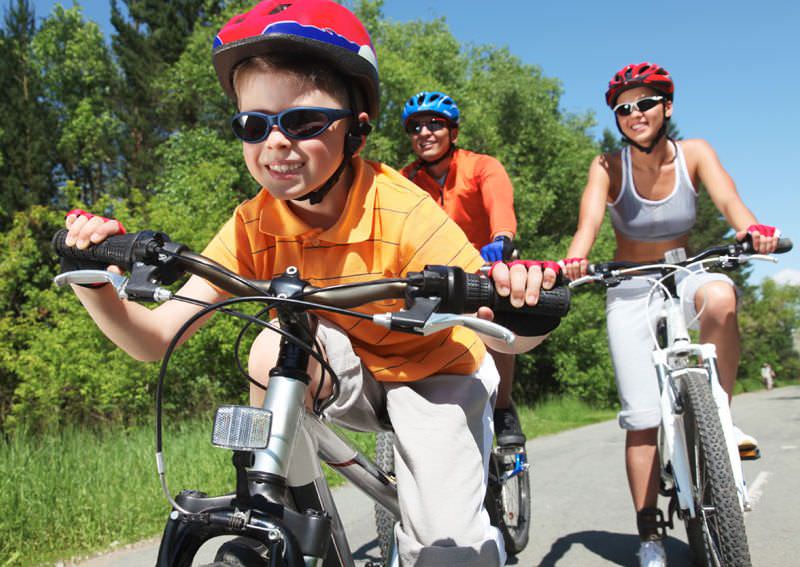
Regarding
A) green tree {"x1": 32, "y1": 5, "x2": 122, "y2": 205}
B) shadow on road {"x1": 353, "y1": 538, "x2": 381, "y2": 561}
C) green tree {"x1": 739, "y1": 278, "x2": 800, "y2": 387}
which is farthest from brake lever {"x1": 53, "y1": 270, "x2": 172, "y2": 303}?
green tree {"x1": 739, "y1": 278, "x2": 800, "y2": 387}

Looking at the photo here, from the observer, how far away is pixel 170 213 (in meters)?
16.5

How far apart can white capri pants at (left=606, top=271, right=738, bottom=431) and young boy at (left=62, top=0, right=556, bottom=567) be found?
170 centimetres

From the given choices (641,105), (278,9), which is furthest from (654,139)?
(278,9)

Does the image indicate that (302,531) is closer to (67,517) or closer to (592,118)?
(67,517)

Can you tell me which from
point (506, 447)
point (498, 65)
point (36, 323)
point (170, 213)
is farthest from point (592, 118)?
point (506, 447)

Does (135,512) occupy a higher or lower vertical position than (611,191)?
lower

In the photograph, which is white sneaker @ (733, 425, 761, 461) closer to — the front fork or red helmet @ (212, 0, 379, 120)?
the front fork

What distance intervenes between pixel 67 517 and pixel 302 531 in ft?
10.9

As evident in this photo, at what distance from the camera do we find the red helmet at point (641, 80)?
12.0 feet

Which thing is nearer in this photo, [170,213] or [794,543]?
[794,543]

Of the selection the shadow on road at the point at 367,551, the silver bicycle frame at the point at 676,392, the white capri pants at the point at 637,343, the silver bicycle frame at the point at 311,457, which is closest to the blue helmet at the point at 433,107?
the white capri pants at the point at 637,343

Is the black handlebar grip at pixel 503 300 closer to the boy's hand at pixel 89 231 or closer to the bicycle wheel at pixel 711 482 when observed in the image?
the boy's hand at pixel 89 231

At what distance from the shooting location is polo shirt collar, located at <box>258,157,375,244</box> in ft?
6.36

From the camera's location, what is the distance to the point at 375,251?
1.96 meters
